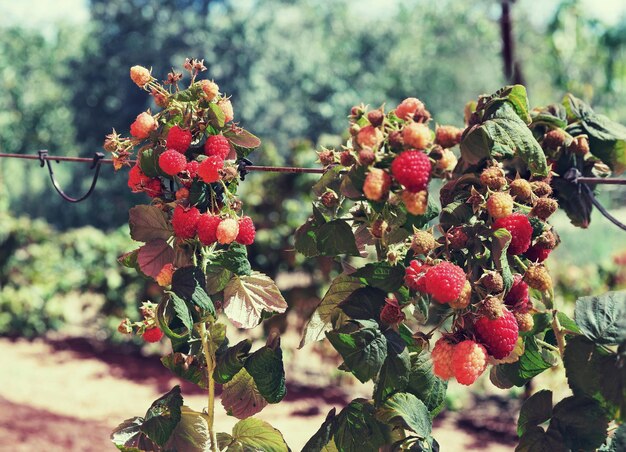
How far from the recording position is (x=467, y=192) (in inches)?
51.8

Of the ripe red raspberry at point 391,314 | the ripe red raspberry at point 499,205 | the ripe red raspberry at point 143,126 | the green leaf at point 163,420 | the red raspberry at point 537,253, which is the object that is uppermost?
the ripe red raspberry at point 143,126

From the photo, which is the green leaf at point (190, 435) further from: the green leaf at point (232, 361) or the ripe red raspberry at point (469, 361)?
the ripe red raspberry at point (469, 361)

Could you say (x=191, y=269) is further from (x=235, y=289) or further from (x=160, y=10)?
(x=160, y=10)

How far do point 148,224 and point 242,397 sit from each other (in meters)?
0.40

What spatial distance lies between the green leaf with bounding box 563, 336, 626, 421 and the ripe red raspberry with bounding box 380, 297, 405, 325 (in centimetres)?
29

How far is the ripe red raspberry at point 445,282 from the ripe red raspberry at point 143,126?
673 millimetres

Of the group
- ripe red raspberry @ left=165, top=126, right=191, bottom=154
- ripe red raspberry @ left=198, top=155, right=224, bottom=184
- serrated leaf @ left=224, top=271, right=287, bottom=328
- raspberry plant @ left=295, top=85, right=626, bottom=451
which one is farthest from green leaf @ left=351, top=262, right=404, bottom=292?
ripe red raspberry @ left=165, top=126, right=191, bottom=154

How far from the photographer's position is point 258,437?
1477 millimetres

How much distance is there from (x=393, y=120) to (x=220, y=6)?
1917 cm

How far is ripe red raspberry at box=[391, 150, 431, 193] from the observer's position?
1.09 m

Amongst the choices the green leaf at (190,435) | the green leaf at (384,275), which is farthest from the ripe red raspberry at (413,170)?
the green leaf at (190,435)

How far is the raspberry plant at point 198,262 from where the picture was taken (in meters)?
1.38

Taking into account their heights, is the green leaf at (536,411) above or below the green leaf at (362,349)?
below

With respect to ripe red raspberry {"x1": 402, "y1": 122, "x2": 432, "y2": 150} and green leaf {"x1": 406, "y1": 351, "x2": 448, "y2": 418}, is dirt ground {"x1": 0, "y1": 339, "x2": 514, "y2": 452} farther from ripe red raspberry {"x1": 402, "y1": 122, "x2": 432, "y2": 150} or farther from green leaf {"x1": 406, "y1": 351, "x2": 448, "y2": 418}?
ripe red raspberry {"x1": 402, "y1": 122, "x2": 432, "y2": 150}
